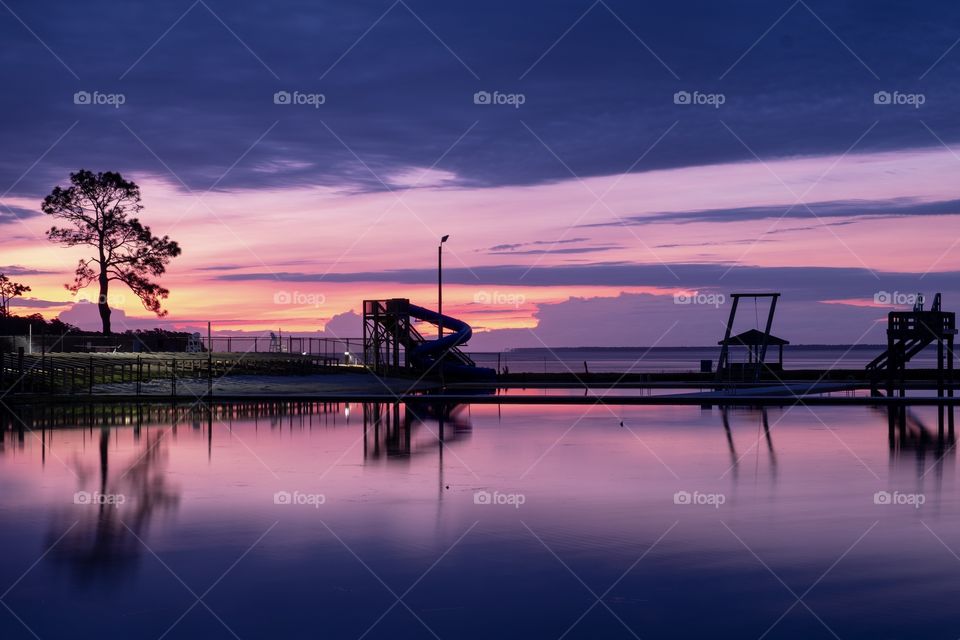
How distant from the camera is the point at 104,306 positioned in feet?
219

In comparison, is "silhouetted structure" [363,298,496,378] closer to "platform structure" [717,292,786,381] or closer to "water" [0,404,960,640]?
"platform structure" [717,292,786,381]

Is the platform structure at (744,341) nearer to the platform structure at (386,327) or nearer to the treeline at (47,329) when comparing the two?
the platform structure at (386,327)

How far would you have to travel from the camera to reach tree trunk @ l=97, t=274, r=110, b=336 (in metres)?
66.4

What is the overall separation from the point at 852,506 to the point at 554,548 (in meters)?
5.17

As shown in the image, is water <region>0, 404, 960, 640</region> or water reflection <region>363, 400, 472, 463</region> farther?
water reflection <region>363, 400, 472, 463</region>

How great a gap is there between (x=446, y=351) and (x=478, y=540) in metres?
52.1

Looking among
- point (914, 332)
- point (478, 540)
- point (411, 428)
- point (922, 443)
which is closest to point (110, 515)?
point (478, 540)

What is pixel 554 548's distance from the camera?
36.9ft

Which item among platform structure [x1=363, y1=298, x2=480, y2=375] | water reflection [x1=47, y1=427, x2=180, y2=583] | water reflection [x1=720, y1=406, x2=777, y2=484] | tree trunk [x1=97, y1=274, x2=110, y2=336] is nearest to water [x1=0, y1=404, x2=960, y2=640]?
water reflection [x1=47, y1=427, x2=180, y2=583]

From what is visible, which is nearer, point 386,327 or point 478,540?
point 478,540

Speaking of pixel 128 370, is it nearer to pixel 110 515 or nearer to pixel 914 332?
pixel 914 332

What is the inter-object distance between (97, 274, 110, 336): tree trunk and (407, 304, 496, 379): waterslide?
19.3m

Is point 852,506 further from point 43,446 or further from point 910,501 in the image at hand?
point 43,446

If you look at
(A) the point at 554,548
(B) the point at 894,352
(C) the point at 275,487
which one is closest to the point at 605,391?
(B) the point at 894,352
